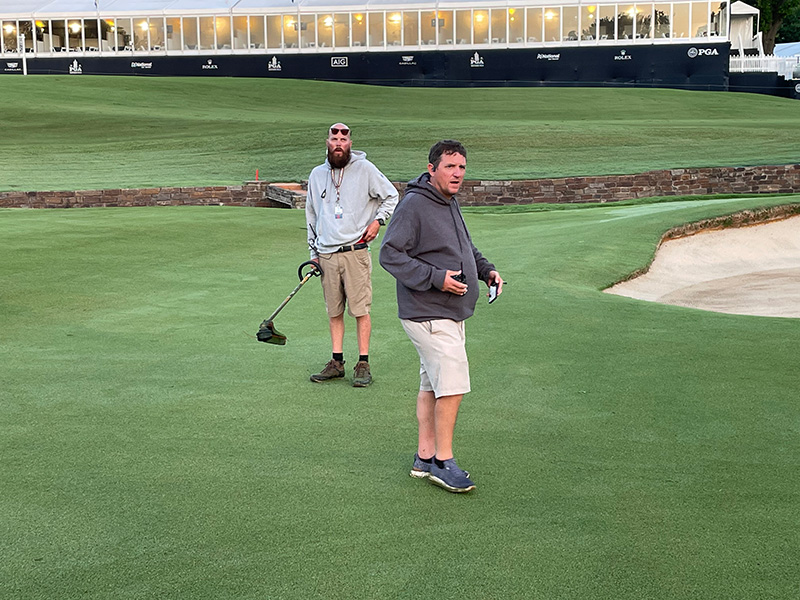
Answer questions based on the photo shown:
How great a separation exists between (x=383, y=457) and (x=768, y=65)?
55911 millimetres

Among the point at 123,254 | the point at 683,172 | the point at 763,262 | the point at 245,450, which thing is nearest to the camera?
the point at 245,450

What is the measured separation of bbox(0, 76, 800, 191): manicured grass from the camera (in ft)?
96.3

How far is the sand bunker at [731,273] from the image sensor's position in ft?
45.2

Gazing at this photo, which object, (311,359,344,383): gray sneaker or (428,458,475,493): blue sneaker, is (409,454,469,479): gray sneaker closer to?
A: (428,458,475,493): blue sneaker

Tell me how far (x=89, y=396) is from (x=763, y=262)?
1428 cm

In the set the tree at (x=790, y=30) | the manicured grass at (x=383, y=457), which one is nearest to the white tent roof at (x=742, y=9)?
the tree at (x=790, y=30)

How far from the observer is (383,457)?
18.8 feet

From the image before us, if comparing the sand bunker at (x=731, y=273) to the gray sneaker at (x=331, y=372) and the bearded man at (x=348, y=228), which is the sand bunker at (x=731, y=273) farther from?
the gray sneaker at (x=331, y=372)

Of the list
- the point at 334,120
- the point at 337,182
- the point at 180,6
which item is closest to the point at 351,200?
the point at 337,182

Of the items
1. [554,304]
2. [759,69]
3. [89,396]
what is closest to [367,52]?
[759,69]

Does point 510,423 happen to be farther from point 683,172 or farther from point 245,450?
point 683,172

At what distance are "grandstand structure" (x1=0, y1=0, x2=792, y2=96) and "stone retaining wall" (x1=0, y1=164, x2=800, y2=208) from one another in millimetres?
30871

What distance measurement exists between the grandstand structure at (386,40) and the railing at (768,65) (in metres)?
1.70

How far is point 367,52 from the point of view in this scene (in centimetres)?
5825
